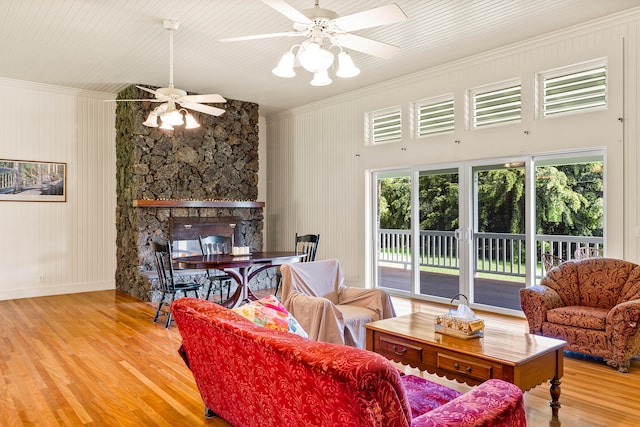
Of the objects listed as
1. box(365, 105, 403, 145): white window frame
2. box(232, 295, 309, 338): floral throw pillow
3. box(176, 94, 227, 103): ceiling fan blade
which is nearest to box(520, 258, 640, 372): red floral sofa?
box(232, 295, 309, 338): floral throw pillow

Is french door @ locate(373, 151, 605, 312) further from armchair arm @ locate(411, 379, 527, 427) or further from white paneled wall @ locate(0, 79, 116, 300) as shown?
white paneled wall @ locate(0, 79, 116, 300)

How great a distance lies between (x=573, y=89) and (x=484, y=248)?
2.12m

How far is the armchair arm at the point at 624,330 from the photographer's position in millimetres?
3430

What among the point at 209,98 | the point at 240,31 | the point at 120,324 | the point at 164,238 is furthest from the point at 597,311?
the point at 164,238

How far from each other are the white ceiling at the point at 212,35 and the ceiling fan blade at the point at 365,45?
110cm

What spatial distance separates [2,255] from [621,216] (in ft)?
25.8

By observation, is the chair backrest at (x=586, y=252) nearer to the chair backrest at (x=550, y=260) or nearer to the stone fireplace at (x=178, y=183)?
the chair backrest at (x=550, y=260)

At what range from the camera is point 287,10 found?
2.71m

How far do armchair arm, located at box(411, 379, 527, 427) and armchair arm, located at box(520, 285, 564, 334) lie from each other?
254 centimetres

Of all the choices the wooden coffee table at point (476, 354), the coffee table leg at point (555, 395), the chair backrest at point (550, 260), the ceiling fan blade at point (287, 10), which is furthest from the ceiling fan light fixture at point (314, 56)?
the chair backrest at point (550, 260)

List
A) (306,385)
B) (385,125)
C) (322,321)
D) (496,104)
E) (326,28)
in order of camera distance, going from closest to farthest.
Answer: (306,385)
(326,28)
(322,321)
(496,104)
(385,125)

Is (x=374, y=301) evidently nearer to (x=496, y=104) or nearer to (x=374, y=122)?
(x=496, y=104)

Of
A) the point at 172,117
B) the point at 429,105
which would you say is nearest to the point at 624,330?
the point at 429,105

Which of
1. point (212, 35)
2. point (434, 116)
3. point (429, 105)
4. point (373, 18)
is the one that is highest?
point (212, 35)
